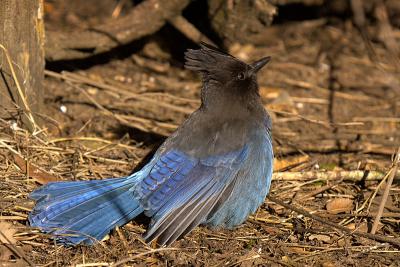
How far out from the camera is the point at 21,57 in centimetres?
561

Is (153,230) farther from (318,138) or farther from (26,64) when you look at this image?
(318,138)

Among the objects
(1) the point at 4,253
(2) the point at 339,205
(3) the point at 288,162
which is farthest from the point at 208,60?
(1) the point at 4,253

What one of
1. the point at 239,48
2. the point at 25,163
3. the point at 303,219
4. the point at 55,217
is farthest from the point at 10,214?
the point at 239,48

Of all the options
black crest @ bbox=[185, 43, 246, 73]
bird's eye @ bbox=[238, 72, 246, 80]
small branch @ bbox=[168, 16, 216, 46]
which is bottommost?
small branch @ bbox=[168, 16, 216, 46]

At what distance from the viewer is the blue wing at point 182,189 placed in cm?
455

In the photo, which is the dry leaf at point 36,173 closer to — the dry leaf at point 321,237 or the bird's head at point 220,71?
the bird's head at point 220,71

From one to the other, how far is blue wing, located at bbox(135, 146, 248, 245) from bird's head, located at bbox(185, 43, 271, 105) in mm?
539

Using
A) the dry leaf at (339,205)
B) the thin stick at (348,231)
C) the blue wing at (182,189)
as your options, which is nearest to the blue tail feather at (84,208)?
the blue wing at (182,189)

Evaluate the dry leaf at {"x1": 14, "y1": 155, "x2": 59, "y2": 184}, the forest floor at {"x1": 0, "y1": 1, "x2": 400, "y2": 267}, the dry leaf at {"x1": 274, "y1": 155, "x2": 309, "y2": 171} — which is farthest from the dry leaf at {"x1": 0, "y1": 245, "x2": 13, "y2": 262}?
the dry leaf at {"x1": 274, "y1": 155, "x2": 309, "y2": 171}

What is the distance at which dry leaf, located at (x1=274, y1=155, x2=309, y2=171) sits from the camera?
5.88 m

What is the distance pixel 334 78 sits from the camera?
8.16 m

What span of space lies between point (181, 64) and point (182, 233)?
383cm

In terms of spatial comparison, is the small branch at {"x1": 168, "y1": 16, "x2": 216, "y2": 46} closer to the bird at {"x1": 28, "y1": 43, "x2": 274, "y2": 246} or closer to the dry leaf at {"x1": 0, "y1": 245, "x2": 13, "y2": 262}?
the bird at {"x1": 28, "y1": 43, "x2": 274, "y2": 246}

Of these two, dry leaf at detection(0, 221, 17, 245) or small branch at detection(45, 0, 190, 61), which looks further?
small branch at detection(45, 0, 190, 61)
